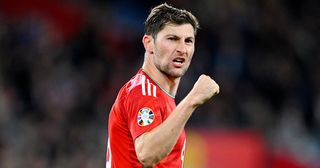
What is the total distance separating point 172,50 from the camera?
4.23 meters

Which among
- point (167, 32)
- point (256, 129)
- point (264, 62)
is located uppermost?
point (167, 32)

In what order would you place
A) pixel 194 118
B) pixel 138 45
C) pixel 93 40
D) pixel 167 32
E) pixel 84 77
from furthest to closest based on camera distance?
1. pixel 138 45
2. pixel 93 40
3. pixel 84 77
4. pixel 194 118
5. pixel 167 32

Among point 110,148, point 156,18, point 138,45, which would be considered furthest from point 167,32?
point 138,45

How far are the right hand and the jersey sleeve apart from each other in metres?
0.21

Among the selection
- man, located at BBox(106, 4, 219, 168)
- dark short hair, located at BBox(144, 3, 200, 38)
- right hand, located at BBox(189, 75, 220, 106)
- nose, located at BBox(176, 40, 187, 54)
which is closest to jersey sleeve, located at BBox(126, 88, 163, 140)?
man, located at BBox(106, 4, 219, 168)

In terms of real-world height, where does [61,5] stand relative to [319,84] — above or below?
above

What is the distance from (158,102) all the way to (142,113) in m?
0.14

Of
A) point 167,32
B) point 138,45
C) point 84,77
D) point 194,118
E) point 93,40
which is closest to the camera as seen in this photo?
point 167,32

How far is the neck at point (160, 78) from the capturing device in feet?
14.3

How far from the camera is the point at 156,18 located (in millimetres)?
4340

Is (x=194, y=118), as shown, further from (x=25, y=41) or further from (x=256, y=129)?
(x=25, y=41)

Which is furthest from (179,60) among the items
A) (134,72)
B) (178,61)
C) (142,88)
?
(134,72)

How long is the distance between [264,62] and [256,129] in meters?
2.25

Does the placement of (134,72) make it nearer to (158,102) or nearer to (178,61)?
(178,61)
